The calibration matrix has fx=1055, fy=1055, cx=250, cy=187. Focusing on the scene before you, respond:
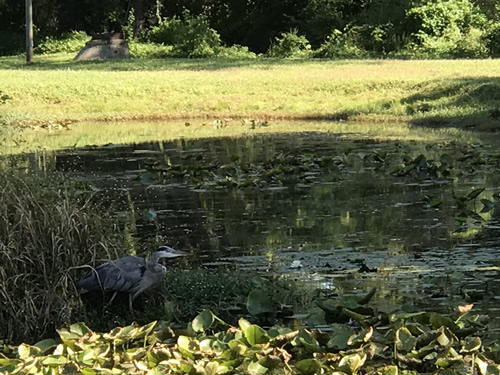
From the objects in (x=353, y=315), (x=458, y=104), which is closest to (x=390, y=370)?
(x=353, y=315)

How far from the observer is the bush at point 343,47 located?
120 ft

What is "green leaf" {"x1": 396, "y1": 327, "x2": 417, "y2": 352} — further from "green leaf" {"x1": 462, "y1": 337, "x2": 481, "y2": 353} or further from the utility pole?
the utility pole

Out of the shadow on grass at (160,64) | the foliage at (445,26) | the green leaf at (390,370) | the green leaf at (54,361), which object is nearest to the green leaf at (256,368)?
the green leaf at (390,370)

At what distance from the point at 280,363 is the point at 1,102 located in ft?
66.3

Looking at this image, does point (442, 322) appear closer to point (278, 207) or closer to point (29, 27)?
point (278, 207)

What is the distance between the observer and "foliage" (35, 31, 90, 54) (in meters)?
44.5

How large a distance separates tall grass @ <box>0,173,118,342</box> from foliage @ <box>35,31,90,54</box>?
1462 inches

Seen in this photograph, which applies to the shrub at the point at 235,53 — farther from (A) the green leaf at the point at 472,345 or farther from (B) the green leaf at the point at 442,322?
(A) the green leaf at the point at 472,345

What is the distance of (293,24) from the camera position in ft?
145

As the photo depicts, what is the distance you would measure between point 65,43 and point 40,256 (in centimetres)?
3930

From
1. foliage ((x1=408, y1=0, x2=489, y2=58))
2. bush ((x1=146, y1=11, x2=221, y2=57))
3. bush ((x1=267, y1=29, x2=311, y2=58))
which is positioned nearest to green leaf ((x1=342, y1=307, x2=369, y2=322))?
foliage ((x1=408, y1=0, x2=489, y2=58))

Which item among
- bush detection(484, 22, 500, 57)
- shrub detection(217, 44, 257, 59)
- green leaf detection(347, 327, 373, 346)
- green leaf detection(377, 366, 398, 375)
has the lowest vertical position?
shrub detection(217, 44, 257, 59)

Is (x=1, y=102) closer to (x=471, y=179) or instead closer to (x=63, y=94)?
(x=63, y=94)

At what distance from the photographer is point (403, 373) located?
5.77 meters
